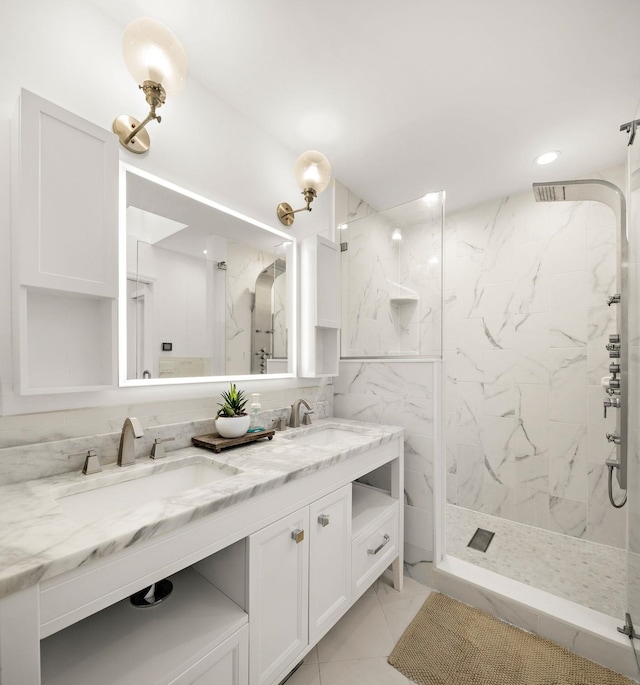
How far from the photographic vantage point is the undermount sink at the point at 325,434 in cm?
172

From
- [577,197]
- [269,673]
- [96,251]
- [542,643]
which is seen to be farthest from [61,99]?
[542,643]

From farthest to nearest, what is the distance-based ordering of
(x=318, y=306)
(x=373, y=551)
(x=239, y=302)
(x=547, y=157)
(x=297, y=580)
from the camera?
(x=547, y=157) < (x=318, y=306) < (x=239, y=302) < (x=373, y=551) < (x=297, y=580)

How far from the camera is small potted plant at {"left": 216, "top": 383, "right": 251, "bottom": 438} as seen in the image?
135 centimetres

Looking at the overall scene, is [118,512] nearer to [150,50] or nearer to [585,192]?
[150,50]

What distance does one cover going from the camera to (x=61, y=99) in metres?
1.08

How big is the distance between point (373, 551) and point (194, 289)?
1.43 meters

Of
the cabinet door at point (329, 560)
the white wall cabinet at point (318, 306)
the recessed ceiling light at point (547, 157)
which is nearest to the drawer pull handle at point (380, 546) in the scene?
the cabinet door at point (329, 560)

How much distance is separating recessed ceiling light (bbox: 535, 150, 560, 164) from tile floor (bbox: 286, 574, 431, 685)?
2.62m

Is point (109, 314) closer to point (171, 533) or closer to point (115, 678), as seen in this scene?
point (171, 533)

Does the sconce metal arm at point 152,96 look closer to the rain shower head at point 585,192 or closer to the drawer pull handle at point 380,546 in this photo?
the rain shower head at point 585,192

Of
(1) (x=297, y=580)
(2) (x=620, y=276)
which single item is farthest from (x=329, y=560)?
(2) (x=620, y=276)

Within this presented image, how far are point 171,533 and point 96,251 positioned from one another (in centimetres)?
84

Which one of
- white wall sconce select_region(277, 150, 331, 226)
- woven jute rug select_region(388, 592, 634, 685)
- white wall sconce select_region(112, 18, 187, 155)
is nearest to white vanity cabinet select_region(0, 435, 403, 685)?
woven jute rug select_region(388, 592, 634, 685)

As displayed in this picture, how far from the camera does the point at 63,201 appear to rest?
960mm
